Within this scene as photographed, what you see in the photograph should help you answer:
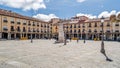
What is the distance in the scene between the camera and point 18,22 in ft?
179

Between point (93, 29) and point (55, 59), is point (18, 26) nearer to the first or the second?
point (93, 29)

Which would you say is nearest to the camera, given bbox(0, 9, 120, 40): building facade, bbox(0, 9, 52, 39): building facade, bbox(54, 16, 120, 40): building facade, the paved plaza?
the paved plaza

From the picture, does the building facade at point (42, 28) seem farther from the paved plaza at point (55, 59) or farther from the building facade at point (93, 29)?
the paved plaza at point (55, 59)

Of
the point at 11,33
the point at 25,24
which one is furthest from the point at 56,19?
the point at 11,33

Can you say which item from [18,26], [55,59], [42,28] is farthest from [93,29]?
[55,59]

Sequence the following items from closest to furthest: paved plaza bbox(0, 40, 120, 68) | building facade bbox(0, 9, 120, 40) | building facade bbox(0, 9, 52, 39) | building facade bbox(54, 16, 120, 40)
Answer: paved plaza bbox(0, 40, 120, 68) < building facade bbox(0, 9, 52, 39) < building facade bbox(0, 9, 120, 40) < building facade bbox(54, 16, 120, 40)

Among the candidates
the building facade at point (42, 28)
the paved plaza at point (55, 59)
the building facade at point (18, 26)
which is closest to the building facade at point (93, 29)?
the building facade at point (42, 28)

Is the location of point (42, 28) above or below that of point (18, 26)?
below

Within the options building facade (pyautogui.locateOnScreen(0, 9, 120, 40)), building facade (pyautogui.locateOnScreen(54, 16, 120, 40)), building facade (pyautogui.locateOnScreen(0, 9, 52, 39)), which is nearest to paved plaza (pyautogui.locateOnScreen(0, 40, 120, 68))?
building facade (pyautogui.locateOnScreen(0, 9, 120, 40))

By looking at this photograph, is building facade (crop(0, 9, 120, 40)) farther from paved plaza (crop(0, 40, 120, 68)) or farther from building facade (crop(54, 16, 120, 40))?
paved plaza (crop(0, 40, 120, 68))

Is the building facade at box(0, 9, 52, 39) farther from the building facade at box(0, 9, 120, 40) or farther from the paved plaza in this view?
the paved plaza

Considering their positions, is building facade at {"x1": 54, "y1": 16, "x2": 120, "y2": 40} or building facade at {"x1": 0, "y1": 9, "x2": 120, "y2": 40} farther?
building facade at {"x1": 54, "y1": 16, "x2": 120, "y2": 40}

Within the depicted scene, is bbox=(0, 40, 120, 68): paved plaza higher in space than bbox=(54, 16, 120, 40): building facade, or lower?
lower

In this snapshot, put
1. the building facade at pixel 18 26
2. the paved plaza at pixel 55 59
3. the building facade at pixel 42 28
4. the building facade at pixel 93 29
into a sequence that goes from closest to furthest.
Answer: the paved plaza at pixel 55 59, the building facade at pixel 18 26, the building facade at pixel 42 28, the building facade at pixel 93 29
